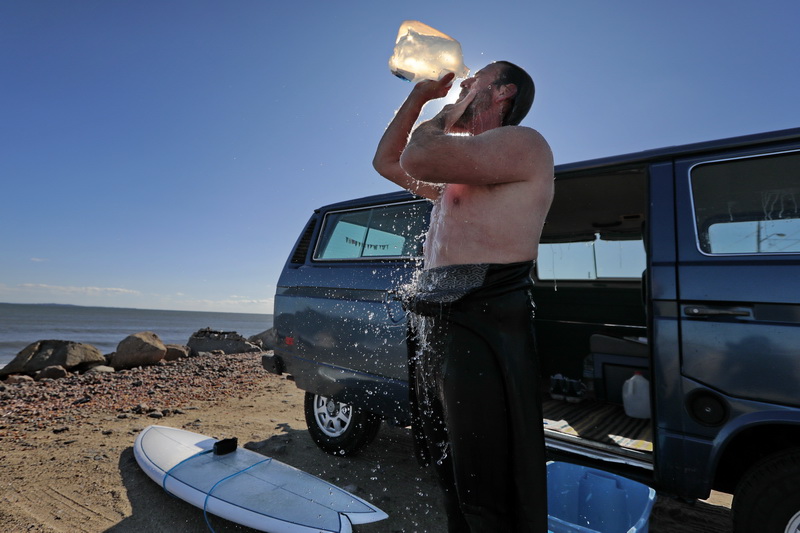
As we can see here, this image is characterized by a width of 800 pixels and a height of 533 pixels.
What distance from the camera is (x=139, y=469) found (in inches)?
140

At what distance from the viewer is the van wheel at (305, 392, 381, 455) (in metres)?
3.78

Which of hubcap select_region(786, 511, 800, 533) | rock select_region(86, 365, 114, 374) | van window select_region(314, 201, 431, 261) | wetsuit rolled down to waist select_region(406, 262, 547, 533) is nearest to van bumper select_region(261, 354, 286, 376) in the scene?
van window select_region(314, 201, 431, 261)

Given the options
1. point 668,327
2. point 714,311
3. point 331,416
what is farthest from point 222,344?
point 714,311

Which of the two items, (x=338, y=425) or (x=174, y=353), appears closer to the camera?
(x=338, y=425)

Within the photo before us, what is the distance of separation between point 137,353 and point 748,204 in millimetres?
12228

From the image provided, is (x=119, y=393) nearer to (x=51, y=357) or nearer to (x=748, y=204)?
(x=51, y=357)

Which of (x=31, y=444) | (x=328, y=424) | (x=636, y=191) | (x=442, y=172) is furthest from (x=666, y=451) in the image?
(x=31, y=444)

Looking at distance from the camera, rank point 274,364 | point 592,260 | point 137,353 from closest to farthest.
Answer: point 274,364, point 592,260, point 137,353

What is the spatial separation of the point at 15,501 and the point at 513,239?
3.75 m

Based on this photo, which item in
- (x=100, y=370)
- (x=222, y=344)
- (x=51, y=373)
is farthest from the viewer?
(x=222, y=344)

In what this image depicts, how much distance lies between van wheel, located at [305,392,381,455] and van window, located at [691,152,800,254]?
9.28 ft

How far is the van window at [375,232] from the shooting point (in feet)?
11.2

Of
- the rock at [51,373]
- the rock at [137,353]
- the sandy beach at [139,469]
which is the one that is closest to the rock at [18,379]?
the rock at [51,373]

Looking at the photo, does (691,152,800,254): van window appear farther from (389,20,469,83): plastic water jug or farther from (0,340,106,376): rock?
Answer: (0,340,106,376): rock
